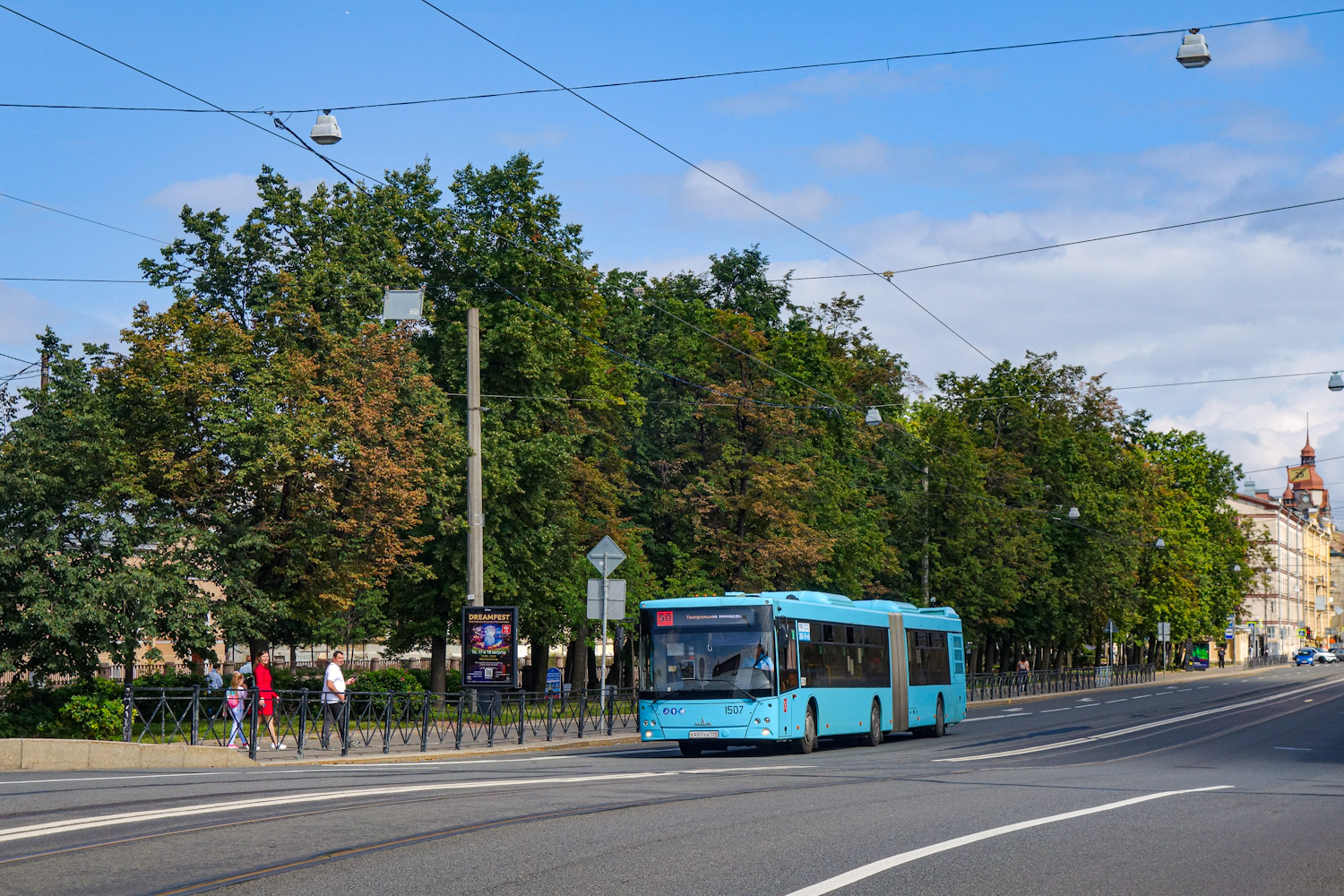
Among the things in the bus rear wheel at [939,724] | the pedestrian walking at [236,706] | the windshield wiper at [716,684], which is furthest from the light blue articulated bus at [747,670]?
the pedestrian walking at [236,706]

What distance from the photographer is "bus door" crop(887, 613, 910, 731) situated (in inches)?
1182

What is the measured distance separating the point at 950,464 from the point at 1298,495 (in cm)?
14113

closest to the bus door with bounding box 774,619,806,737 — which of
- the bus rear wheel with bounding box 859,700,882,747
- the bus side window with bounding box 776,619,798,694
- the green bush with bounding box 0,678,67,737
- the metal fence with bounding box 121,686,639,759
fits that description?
the bus side window with bounding box 776,619,798,694

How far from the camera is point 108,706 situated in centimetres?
2539

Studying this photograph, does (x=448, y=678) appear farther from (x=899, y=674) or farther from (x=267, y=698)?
(x=267, y=698)

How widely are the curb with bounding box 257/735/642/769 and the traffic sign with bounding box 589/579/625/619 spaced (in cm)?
254

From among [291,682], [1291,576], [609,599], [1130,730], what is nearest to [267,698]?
[609,599]

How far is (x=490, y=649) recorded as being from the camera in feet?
90.7

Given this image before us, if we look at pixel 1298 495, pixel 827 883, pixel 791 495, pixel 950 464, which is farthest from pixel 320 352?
pixel 1298 495

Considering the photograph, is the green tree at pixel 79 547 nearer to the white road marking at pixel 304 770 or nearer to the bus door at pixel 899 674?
the white road marking at pixel 304 770

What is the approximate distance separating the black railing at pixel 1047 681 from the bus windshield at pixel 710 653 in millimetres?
33322

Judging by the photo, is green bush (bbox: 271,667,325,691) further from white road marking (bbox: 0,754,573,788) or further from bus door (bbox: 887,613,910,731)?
bus door (bbox: 887,613,910,731)

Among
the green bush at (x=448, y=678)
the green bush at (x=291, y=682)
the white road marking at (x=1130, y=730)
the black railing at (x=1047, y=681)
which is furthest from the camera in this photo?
the black railing at (x=1047, y=681)

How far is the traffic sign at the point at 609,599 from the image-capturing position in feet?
91.6
